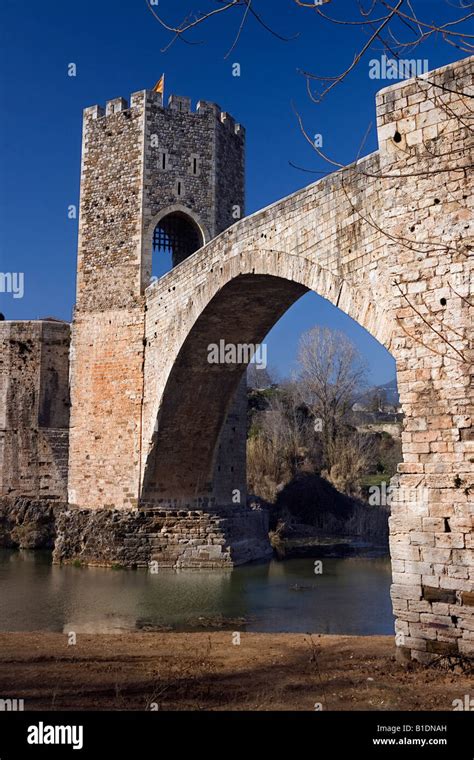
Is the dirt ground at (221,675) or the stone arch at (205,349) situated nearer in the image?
the dirt ground at (221,675)

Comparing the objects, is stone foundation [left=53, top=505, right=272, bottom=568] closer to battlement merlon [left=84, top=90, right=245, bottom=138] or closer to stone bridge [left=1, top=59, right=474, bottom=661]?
stone bridge [left=1, top=59, right=474, bottom=661]

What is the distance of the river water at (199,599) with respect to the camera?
26.1 ft

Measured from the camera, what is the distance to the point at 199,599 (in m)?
9.45

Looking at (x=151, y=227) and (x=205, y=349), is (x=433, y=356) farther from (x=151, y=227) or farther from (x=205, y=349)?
(x=151, y=227)

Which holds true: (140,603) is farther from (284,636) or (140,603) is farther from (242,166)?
(242,166)

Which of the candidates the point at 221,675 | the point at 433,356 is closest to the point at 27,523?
the point at 221,675

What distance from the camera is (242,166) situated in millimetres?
14180

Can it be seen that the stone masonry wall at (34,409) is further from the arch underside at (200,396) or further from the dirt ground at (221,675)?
the dirt ground at (221,675)

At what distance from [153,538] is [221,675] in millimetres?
7292

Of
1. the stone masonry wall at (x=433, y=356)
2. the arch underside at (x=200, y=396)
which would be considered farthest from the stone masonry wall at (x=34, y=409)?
the stone masonry wall at (x=433, y=356)

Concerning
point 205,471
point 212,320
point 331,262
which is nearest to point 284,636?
point 331,262

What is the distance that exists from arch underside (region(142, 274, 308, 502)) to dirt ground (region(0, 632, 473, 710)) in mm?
5158

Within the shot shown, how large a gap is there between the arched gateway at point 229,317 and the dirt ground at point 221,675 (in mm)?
454

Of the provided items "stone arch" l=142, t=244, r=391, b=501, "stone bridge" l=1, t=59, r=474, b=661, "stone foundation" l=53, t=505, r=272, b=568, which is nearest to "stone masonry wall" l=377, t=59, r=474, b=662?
"stone bridge" l=1, t=59, r=474, b=661
